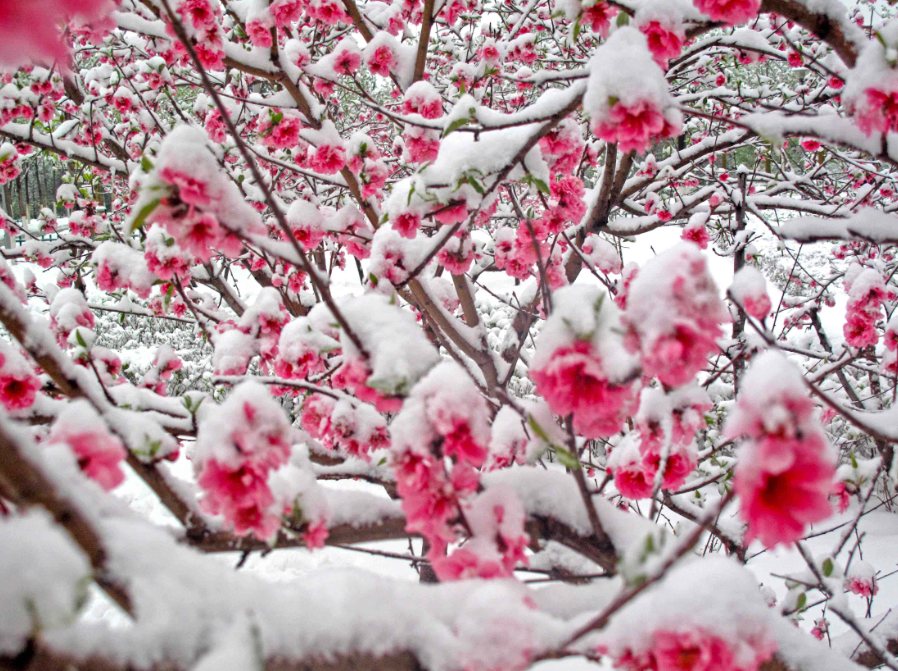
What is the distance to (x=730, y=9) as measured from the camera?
1157 mm

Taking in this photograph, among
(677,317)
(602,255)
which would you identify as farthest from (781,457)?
(602,255)

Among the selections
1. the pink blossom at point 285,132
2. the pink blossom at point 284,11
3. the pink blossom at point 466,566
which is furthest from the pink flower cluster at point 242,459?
the pink blossom at point 284,11

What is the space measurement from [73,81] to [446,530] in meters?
4.37

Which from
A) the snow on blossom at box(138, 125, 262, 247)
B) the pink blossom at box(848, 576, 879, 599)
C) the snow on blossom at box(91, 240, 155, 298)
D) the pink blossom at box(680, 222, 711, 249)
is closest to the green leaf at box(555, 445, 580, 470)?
the snow on blossom at box(138, 125, 262, 247)

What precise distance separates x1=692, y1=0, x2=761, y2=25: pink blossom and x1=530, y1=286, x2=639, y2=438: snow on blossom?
0.83 metres

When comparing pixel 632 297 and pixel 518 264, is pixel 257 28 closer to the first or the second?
pixel 518 264

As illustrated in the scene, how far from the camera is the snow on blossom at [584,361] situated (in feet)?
2.41

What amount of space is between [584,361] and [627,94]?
0.59 m

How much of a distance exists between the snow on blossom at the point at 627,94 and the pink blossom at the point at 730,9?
0.26 m

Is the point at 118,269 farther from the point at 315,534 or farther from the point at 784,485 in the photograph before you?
the point at 784,485

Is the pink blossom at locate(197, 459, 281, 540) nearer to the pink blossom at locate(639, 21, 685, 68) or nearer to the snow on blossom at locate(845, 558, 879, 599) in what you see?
the pink blossom at locate(639, 21, 685, 68)

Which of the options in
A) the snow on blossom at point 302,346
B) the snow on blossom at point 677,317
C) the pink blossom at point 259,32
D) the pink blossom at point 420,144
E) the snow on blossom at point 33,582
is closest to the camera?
the snow on blossom at point 33,582

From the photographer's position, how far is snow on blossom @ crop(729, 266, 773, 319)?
1.09 metres

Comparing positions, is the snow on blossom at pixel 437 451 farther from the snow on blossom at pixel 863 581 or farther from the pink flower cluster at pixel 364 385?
the snow on blossom at pixel 863 581
